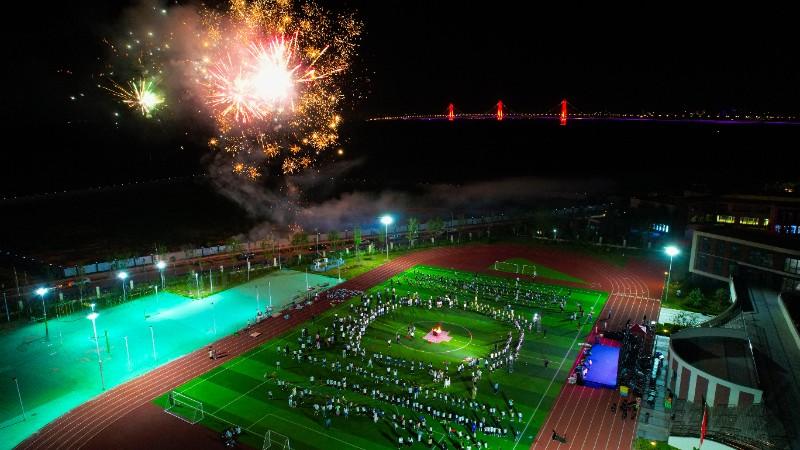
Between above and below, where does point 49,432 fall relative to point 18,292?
below

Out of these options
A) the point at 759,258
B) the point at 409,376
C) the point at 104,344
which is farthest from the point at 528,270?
the point at 104,344

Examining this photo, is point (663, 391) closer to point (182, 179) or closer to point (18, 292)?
point (18, 292)

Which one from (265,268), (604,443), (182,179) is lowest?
(604,443)

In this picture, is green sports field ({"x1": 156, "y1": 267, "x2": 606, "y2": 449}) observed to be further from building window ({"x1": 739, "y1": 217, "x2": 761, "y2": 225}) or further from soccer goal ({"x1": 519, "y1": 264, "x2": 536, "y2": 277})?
building window ({"x1": 739, "y1": 217, "x2": 761, "y2": 225})

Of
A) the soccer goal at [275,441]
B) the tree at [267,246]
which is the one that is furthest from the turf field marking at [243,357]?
the tree at [267,246]

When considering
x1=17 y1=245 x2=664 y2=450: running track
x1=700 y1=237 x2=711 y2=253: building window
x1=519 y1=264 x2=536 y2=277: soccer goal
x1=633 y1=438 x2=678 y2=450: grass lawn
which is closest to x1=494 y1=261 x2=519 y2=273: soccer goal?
x1=519 y1=264 x2=536 y2=277: soccer goal

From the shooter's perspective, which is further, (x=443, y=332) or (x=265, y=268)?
(x=265, y=268)

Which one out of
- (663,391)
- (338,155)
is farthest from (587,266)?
(338,155)

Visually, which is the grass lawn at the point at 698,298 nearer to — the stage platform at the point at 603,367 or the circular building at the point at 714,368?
the circular building at the point at 714,368
